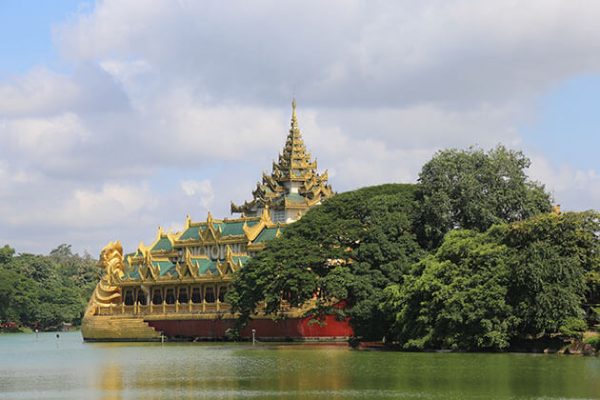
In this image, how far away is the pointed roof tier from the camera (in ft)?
318

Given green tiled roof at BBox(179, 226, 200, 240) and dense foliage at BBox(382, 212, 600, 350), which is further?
green tiled roof at BBox(179, 226, 200, 240)

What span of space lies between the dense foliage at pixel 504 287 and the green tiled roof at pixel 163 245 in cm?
3993

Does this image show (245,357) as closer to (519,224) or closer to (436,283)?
(436,283)

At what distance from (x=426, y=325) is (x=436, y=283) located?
212cm

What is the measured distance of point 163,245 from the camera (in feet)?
304

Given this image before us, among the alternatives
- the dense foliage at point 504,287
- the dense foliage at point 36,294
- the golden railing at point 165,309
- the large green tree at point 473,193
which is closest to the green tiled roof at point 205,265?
the golden railing at point 165,309

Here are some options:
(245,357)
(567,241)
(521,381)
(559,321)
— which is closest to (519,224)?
(567,241)

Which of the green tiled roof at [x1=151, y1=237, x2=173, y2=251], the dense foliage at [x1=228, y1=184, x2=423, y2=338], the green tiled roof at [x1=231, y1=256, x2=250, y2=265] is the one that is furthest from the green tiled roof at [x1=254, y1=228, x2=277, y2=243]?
the dense foliage at [x1=228, y1=184, x2=423, y2=338]

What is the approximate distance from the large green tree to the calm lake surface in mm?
10865

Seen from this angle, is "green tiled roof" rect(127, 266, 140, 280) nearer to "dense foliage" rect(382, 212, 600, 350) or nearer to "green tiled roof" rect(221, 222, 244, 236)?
"green tiled roof" rect(221, 222, 244, 236)

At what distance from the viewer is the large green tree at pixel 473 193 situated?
2472 inches

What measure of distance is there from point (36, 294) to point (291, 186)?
35.9 meters

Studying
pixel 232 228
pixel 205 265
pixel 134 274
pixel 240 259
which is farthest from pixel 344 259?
pixel 134 274

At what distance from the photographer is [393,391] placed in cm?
3453
